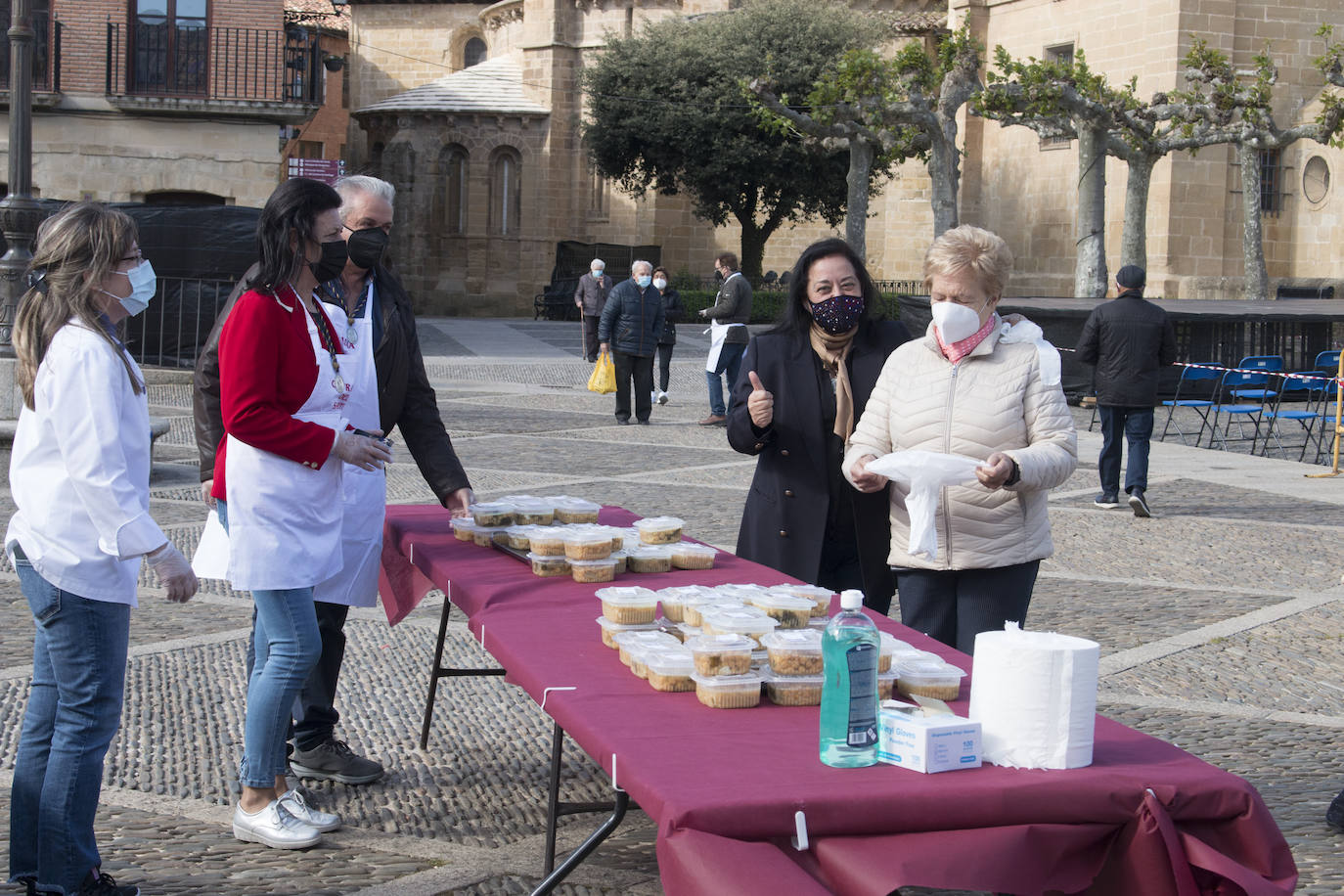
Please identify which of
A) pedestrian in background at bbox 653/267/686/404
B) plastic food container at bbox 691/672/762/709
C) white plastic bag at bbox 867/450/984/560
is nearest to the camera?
plastic food container at bbox 691/672/762/709

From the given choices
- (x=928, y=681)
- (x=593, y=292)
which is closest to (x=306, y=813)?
(x=928, y=681)

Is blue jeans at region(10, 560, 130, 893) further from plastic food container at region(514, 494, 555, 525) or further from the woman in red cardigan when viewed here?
plastic food container at region(514, 494, 555, 525)

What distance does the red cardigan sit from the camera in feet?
12.5

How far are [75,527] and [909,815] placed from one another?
6.88ft

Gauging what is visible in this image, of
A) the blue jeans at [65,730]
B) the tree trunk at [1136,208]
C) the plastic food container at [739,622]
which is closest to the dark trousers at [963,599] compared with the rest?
the plastic food container at [739,622]

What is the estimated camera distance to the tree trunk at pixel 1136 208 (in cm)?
2586

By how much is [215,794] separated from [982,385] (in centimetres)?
269

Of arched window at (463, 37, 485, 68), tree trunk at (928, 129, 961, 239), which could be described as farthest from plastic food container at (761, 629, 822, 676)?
arched window at (463, 37, 485, 68)

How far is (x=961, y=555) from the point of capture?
3.94m

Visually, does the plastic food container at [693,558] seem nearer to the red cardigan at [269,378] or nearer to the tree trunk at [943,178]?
the red cardigan at [269,378]

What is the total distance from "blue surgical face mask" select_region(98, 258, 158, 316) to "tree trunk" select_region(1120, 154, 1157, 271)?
2424cm

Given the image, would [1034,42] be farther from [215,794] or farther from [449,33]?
[215,794]

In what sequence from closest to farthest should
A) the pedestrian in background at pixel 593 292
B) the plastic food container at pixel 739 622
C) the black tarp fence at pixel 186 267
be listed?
the plastic food container at pixel 739 622 → the black tarp fence at pixel 186 267 → the pedestrian in background at pixel 593 292

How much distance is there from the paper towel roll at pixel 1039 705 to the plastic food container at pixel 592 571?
157cm
